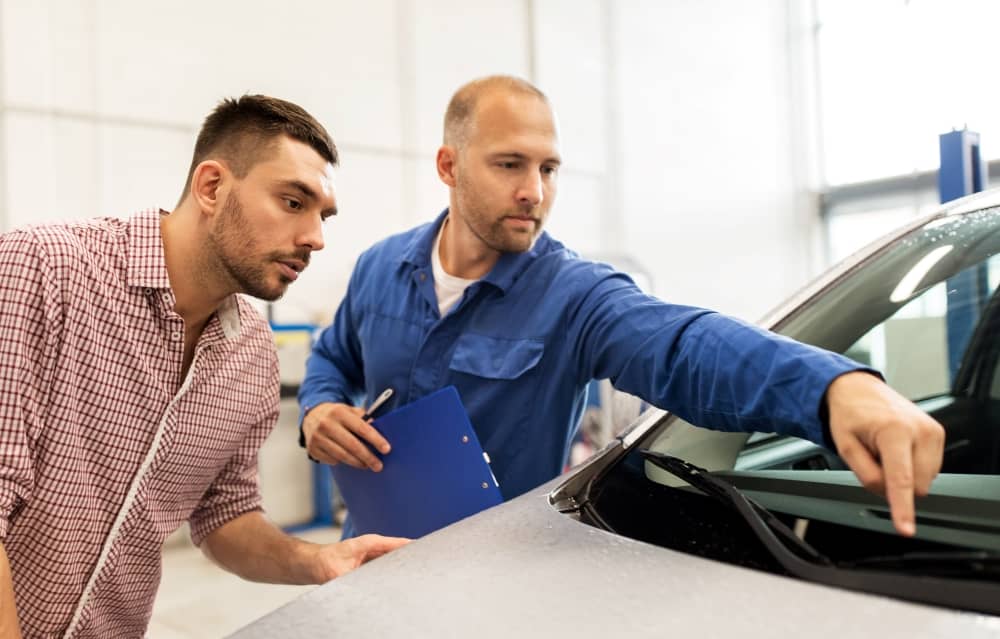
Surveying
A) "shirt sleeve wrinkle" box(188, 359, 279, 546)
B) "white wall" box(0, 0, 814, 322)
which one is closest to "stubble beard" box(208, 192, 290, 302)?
"shirt sleeve wrinkle" box(188, 359, 279, 546)

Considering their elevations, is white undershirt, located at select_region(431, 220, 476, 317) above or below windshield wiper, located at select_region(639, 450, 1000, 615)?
above

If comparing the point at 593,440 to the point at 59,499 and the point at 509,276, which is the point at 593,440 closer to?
the point at 509,276

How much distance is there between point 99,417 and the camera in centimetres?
124

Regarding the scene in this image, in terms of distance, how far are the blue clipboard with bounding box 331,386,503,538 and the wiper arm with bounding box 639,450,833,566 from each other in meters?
0.30

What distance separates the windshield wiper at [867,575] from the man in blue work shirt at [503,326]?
170 mm

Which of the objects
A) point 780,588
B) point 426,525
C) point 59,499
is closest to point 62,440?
point 59,499

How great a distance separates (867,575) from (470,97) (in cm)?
119

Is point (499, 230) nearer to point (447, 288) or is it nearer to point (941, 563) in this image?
point (447, 288)

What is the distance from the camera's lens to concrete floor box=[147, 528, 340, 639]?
3367 mm

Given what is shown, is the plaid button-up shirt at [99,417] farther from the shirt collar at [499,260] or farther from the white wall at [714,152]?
the white wall at [714,152]

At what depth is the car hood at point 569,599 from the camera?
2.40 ft

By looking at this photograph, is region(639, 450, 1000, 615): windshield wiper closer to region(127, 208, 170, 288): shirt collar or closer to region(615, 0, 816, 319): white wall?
region(127, 208, 170, 288): shirt collar

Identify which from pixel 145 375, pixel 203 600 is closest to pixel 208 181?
pixel 145 375

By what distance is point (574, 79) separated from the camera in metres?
7.05
